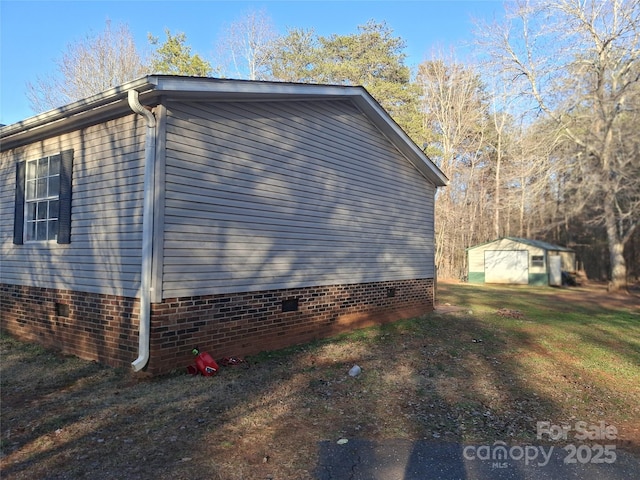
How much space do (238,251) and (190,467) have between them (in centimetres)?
356

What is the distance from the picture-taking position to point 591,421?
15.5 ft

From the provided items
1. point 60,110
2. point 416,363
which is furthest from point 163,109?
point 416,363

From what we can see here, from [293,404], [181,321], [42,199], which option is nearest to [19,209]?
[42,199]

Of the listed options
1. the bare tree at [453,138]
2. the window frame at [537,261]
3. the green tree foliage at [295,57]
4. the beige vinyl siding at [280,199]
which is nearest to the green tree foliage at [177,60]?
the green tree foliage at [295,57]

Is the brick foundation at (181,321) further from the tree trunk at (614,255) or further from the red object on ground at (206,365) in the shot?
the tree trunk at (614,255)

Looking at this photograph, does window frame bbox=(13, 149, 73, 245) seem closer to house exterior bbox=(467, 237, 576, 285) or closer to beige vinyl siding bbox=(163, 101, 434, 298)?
beige vinyl siding bbox=(163, 101, 434, 298)

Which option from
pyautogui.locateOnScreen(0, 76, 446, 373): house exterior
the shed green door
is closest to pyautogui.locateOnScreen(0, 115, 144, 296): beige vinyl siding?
pyautogui.locateOnScreen(0, 76, 446, 373): house exterior

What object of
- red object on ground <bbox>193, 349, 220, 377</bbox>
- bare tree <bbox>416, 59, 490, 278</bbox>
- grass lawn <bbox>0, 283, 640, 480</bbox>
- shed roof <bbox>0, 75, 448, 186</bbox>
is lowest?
grass lawn <bbox>0, 283, 640, 480</bbox>

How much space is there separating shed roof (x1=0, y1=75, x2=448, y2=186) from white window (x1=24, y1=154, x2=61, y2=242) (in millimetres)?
490

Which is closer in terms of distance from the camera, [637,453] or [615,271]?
[637,453]

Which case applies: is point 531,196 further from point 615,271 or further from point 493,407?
point 493,407

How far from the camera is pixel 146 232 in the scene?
5.56m

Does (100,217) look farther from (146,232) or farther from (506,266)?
(506,266)

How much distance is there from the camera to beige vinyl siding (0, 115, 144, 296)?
588cm
